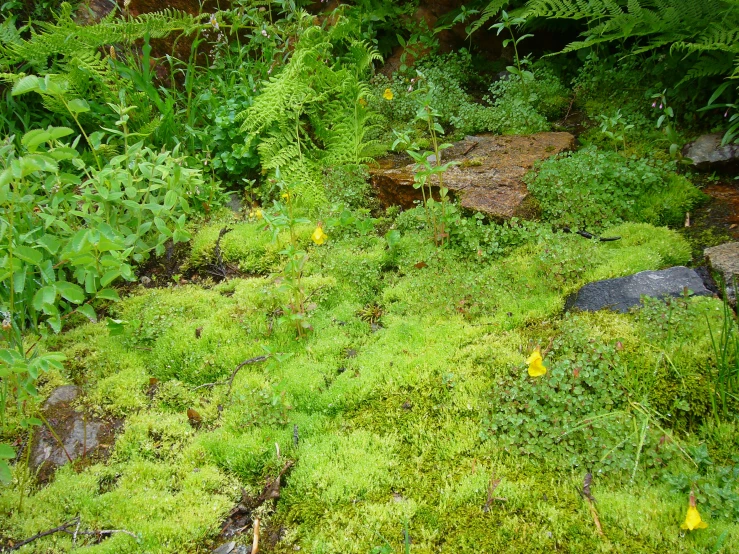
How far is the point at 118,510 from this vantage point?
271 centimetres

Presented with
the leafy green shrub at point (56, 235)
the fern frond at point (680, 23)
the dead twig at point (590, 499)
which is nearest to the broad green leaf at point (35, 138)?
the leafy green shrub at point (56, 235)

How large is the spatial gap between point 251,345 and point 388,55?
15.2 ft

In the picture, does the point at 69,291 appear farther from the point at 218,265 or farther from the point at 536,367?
the point at 536,367

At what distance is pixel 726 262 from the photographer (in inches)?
139

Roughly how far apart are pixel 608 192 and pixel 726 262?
119 centimetres

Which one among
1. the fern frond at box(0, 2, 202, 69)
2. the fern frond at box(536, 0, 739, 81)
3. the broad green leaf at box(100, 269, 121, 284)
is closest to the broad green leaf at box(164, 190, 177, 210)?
the broad green leaf at box(100, 269, 121, 284)

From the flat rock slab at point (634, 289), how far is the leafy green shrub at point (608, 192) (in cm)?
83

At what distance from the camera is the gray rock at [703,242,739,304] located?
3.41 metres

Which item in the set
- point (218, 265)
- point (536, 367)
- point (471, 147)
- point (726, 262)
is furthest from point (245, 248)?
point (726, 262)

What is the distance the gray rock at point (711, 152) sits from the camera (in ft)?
14.9

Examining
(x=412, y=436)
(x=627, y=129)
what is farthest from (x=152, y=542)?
(x=627, y=129)

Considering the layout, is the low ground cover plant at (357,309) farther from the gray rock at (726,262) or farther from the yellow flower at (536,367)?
the gray rock at (726,262)

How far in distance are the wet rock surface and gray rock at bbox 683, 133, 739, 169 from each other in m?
4.88

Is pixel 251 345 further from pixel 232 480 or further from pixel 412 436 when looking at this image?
pixel 412 436
